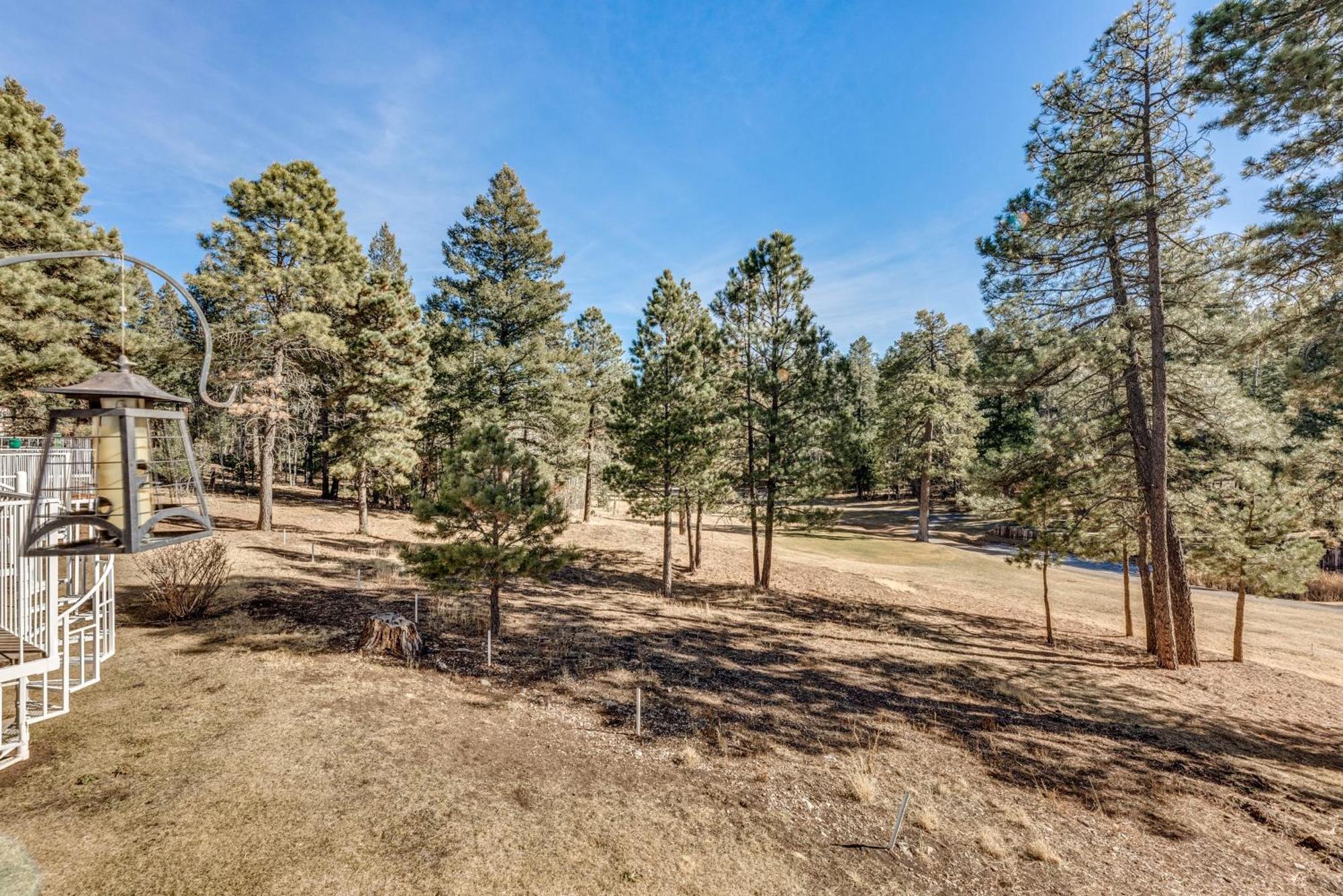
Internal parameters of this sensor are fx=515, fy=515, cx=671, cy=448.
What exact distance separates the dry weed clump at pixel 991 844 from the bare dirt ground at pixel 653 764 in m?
0.03

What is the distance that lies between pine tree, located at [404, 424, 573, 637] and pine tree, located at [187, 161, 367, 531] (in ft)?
39.4

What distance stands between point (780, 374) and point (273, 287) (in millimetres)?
18183

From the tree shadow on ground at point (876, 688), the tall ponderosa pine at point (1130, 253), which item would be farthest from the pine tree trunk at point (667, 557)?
the tall ponderosa pine at point (1130, 253)

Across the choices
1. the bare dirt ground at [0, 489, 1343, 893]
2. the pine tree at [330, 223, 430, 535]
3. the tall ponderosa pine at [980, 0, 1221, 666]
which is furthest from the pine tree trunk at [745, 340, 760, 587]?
the pine tree at [330, 223, 430, 535]

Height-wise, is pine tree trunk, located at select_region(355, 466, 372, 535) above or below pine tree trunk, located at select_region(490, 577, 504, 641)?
above

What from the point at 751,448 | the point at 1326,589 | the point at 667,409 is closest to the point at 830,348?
the point at 751,448

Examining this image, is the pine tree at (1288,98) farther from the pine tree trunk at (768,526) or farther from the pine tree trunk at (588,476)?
the pine tree trunk at (588,476)

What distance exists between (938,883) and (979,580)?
71.7ft

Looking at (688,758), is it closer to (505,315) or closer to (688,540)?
(688,540)

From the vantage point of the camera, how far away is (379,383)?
2067 cm

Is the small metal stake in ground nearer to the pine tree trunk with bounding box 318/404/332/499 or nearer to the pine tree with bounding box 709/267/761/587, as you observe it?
the pine tree with bounding box 709/267/761/587

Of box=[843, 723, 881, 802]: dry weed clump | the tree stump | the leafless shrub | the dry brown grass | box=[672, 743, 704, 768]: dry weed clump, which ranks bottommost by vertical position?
the dry brown grass

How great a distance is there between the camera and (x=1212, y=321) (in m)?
11.1

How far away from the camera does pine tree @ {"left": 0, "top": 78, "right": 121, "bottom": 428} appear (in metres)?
14.2
